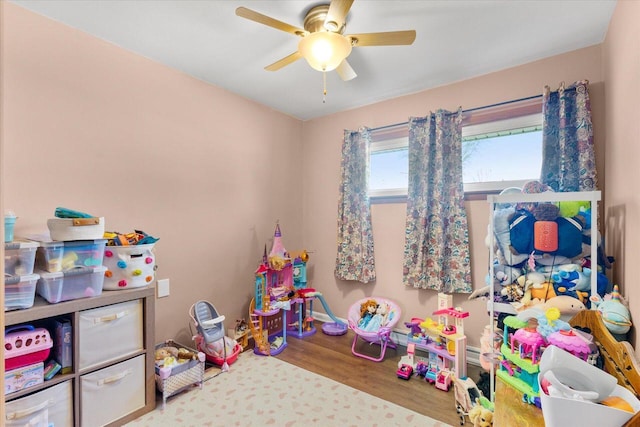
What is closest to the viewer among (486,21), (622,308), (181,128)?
(622,308)

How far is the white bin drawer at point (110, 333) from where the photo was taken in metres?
1.65

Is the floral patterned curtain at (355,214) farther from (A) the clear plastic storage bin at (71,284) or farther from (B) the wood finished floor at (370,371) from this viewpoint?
(A) the clear plastic storage bin at (71,284)

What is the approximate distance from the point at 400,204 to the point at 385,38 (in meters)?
1.62

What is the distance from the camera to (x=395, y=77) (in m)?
2.60

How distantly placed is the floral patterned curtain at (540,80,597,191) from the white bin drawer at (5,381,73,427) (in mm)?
3234

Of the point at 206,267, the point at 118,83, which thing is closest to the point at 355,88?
the point at 118,83

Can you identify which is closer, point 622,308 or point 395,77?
point 622,308

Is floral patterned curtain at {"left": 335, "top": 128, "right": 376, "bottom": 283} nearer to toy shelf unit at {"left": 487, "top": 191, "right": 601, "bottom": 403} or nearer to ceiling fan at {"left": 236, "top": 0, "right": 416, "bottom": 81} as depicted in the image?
toy shelf unit at {"left": 487, "top": 191, "right": 601, "bottom": 403}

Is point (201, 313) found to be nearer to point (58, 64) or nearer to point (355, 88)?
point (58, 64)

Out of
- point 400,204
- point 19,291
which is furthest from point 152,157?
point 400,204

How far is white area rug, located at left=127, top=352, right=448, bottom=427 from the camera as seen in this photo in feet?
5.91

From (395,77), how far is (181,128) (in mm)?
1871

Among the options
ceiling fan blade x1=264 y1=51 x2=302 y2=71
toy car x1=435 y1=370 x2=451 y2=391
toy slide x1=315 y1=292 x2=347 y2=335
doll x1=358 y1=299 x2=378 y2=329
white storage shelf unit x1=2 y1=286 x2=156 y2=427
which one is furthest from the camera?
toy slide x1=315 y1=292 x2=347 y2=335

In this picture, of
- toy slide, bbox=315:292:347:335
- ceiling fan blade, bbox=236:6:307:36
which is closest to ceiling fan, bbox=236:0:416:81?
ceiling fan blade, bbox=236:6:307:36
